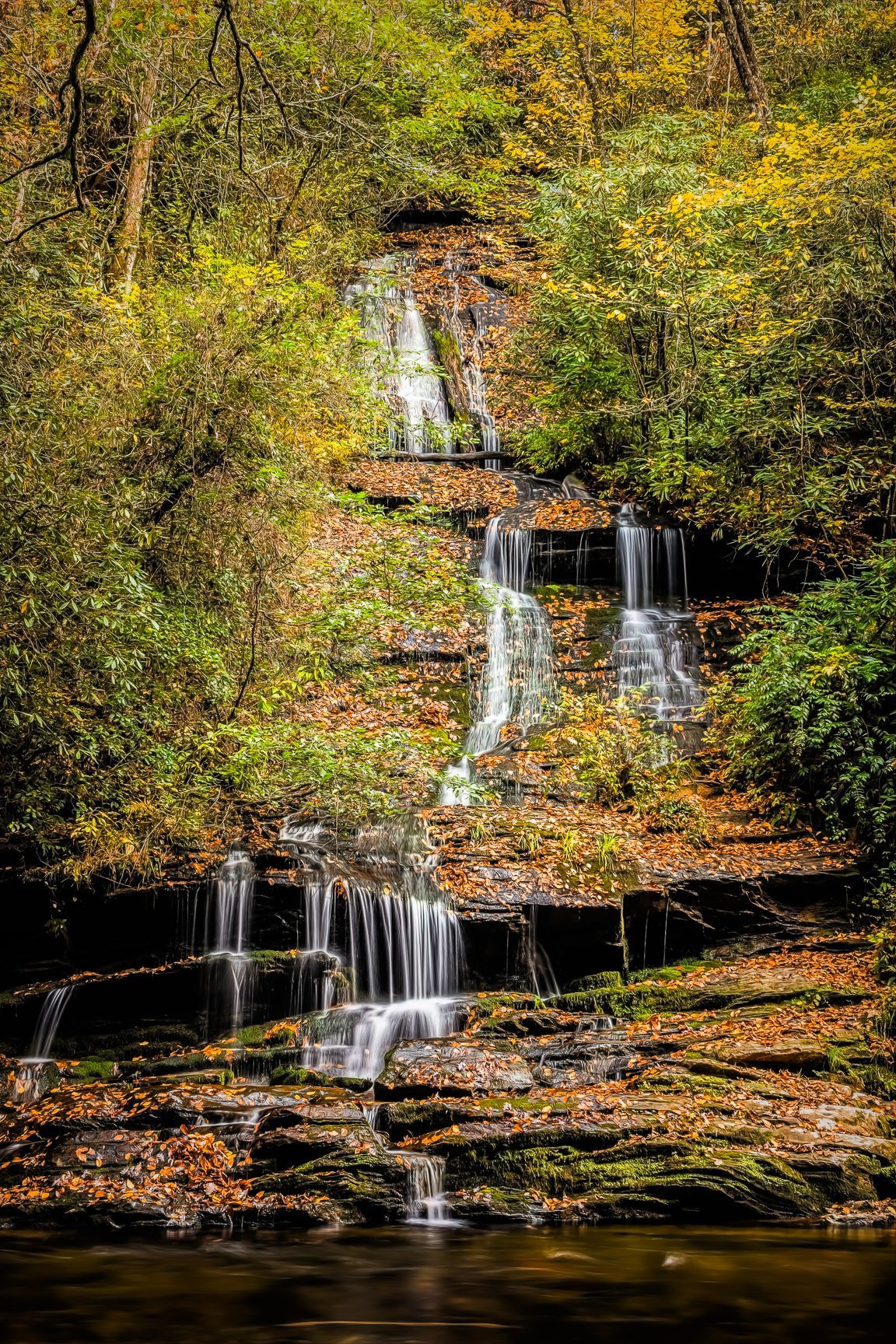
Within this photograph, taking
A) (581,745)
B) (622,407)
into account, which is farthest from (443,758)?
(622,407)

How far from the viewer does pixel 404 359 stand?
20.0m

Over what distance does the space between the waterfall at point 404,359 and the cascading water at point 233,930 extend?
1027 cm

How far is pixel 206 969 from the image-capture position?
8.93m

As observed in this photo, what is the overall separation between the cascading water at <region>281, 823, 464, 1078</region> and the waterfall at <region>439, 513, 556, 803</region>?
2937 millimetres

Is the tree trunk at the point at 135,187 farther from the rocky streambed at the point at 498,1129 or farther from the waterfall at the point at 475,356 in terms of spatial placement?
the rocky streambed at the point at 498,1129

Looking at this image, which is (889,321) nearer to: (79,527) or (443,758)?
(443,758)

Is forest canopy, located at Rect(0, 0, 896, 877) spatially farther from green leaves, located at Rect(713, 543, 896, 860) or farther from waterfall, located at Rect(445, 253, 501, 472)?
waterfall, located at Rect(445, 253, 501, 472)

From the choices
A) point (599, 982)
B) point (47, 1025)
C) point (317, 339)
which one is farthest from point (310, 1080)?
point (317, 339)

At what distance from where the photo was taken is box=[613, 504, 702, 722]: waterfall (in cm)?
1400

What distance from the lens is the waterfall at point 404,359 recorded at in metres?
18.5

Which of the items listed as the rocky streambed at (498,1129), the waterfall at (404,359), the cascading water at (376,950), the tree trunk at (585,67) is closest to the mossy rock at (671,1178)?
the rocky streambed at (498,1129)

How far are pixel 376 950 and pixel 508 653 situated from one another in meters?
6.65

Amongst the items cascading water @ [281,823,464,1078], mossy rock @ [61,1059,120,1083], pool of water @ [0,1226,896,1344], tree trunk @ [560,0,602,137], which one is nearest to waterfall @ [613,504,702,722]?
cascading water @ [281,823,464,1078]

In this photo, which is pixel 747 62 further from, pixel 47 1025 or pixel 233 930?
pixel 47 1025
